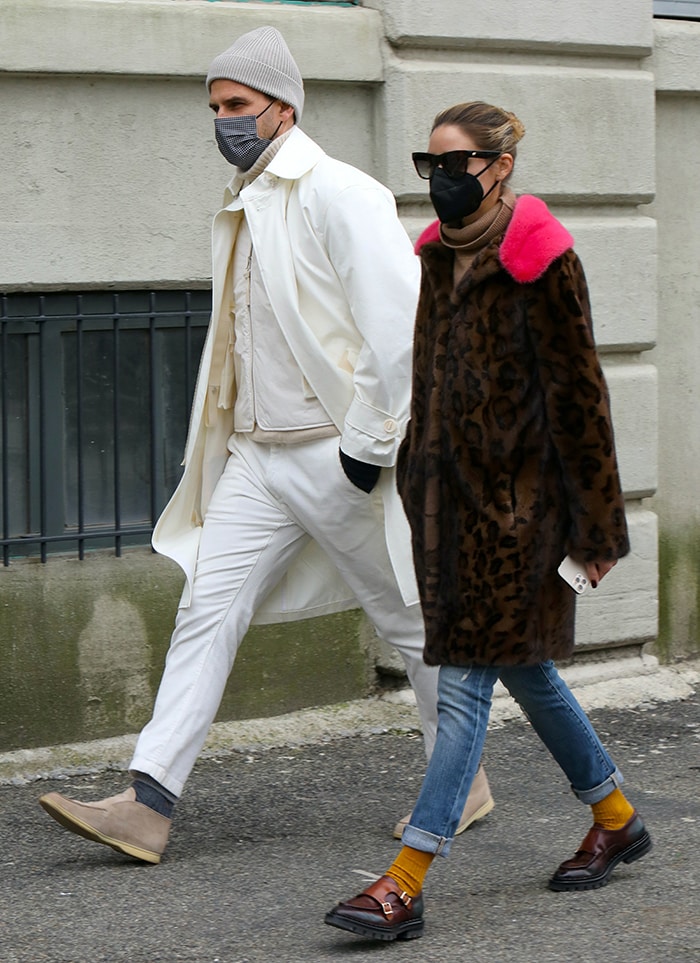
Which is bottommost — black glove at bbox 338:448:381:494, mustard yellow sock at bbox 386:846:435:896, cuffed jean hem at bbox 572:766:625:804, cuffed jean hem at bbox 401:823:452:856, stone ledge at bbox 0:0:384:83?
mustard yellow sock at bbox 386:846:435:896

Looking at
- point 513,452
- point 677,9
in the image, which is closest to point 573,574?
point 513,452

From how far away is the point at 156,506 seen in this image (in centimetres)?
545

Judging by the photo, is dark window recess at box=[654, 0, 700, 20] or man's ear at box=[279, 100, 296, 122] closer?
man's ear at box=[279, 100, 296, 122]

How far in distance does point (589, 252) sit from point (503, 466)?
260 centimetres

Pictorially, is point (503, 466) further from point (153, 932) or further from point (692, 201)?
point (692, 201)

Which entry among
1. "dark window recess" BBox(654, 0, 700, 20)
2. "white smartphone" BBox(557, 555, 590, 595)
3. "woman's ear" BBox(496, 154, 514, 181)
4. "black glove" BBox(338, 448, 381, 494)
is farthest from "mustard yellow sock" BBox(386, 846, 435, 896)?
"dark window recess" BBox(654, 0, 700, 20)

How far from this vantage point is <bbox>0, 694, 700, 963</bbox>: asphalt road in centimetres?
354

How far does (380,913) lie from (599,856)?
2.18ft

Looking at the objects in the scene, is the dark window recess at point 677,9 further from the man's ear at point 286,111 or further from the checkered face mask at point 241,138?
the checkered face mask at point 241,138

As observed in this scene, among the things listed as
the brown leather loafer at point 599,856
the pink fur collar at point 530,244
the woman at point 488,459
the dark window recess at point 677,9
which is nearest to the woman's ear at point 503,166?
the woman at point 488,459

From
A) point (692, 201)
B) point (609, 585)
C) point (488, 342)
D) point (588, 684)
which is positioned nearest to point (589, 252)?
point (692, 201)

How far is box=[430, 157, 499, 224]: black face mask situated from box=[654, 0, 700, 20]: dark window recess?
316 centimetres

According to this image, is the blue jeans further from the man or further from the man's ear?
the man's ear

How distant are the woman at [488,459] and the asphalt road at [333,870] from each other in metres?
0.25
